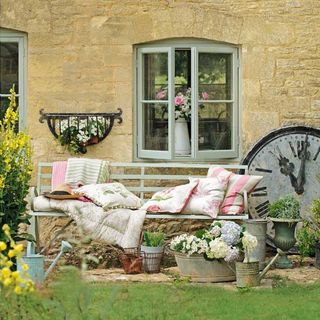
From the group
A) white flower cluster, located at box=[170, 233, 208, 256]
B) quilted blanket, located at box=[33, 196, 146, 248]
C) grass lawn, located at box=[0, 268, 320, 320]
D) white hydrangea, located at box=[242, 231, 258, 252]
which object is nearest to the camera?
grass lawn, located at box=[0, 268, 320, 320]

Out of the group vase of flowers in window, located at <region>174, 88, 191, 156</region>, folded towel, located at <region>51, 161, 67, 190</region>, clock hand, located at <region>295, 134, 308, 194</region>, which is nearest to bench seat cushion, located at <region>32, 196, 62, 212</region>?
folded towel, located at <region>51, 161, 67, 190</region>

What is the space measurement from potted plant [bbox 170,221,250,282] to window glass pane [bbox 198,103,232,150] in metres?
1.65

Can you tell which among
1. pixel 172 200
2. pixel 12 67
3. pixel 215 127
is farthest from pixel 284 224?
pixel 12 67

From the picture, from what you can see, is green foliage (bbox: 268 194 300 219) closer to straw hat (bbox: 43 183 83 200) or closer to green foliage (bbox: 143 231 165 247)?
green foliage (bbox: 143 231 165 247)

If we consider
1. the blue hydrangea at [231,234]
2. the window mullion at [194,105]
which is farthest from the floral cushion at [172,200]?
the blue hydrangea at [231,234]

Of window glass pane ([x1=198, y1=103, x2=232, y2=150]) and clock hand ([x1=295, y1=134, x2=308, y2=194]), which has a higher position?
window glass pane ([x1=198, y1=103, x2=232, y2=150])

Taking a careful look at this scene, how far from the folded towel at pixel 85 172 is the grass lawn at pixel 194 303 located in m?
1.68

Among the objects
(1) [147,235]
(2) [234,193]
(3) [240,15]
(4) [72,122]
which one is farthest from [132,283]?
(3) [240,15]

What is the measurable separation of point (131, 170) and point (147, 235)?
4.04 ft

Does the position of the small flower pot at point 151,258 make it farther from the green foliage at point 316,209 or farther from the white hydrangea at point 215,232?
the green foliage at point 316,209

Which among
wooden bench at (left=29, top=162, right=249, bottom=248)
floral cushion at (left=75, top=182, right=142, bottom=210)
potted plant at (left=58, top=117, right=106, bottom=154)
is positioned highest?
potted plant at (left=58, top=117, right=106, bottom=154)

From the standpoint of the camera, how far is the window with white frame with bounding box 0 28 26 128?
→ 11.2m

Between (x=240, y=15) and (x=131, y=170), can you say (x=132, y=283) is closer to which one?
(x=131, y=170)

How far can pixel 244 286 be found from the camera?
913 cm
